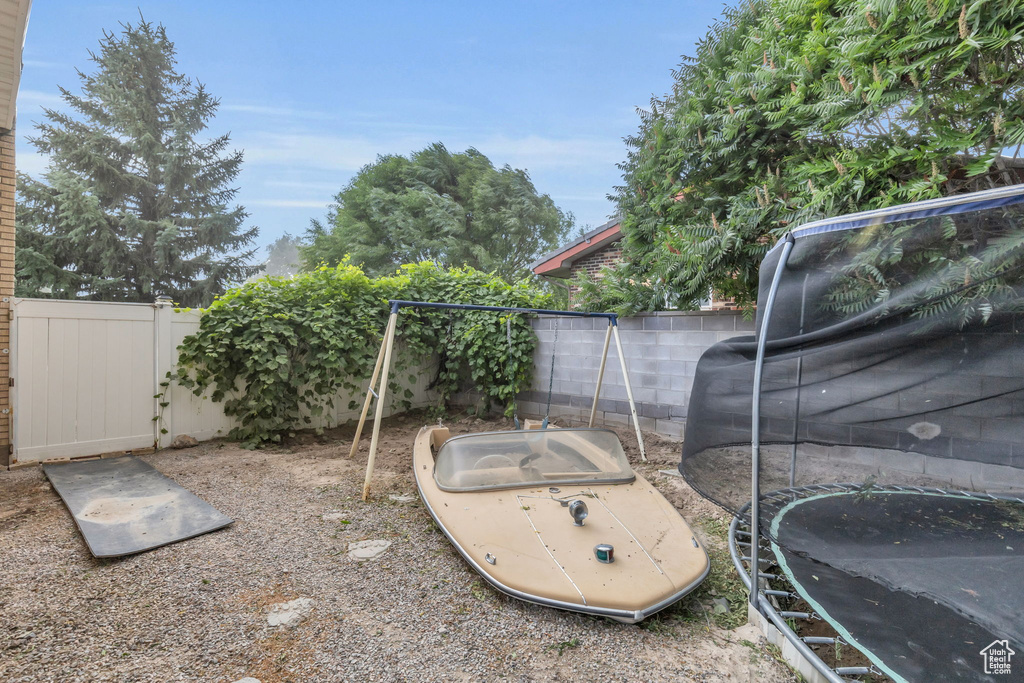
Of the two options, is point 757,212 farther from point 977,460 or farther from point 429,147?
point 429,147

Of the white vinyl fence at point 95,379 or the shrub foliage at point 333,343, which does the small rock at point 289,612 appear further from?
the white vinyl fence at point 95,379

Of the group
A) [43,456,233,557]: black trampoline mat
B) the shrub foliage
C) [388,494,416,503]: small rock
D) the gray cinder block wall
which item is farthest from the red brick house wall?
[43,456,233,557]: black trampoline mat

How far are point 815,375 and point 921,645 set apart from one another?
3.31ft

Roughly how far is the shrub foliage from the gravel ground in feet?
5.63

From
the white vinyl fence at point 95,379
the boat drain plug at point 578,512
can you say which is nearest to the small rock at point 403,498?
the boat drain plug at point 578,512

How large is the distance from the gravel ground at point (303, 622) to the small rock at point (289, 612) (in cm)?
4

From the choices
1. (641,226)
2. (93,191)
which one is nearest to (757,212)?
(641,226)

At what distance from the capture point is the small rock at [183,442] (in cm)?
468

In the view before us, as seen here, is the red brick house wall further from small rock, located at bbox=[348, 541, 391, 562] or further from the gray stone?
small rock, located at bbox=[348, 541, 391, 562]

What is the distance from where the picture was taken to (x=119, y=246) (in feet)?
44.2

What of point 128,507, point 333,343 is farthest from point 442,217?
point 128,507

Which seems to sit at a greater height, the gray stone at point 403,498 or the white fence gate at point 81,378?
the white fence gate at point 81,378

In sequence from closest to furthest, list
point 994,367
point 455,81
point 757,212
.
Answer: point 994,367
point 757,212
point 455,81

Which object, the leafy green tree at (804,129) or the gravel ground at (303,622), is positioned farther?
the leafy green tree at (804,129)
